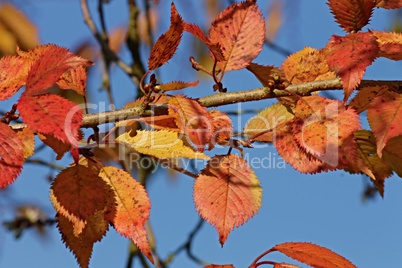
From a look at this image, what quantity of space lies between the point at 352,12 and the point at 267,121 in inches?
7.9

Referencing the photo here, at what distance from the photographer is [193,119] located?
788mm

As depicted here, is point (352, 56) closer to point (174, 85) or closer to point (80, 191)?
point (174, 85)

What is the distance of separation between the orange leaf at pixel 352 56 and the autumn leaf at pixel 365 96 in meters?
0.06

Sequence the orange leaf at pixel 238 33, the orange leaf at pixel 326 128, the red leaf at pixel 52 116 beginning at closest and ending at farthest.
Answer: the red leaf at pixel 52 116
the orange leaf at pixel 326 128
the orange leaf at pixel 238 33

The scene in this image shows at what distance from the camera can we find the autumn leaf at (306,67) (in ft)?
2.95

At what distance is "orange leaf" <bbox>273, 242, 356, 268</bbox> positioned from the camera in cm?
73

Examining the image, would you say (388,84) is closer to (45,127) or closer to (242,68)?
(242,68)

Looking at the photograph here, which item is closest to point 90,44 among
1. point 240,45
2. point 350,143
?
point 240,45

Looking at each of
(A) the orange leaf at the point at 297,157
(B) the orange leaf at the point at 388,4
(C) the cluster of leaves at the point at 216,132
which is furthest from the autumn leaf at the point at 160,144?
(B) the orange leaf at the point at 388,4

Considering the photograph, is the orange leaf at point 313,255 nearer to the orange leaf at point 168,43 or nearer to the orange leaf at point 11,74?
the orange leaf at point 168,43

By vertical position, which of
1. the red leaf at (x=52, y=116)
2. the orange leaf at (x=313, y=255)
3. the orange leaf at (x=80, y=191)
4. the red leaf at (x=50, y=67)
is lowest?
the orange leaf at (x=313, y=255)

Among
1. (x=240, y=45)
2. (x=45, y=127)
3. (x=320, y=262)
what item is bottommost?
(x=320, y=262)

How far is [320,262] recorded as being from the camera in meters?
0.73

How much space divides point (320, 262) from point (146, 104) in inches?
12.3
